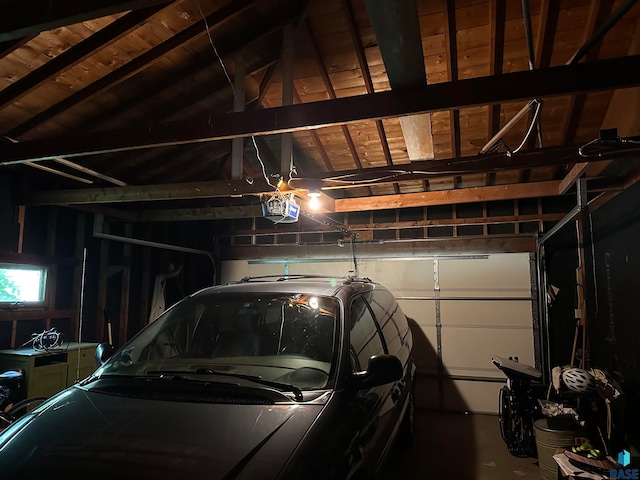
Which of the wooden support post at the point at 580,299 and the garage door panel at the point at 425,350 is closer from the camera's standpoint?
the wooden support post at the point at 580,299

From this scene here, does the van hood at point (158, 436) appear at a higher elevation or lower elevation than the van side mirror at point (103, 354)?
lower

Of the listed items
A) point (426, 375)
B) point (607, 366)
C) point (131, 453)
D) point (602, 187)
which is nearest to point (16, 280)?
point (131, 453)

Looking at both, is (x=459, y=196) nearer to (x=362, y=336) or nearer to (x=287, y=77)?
(x=287, y=77)

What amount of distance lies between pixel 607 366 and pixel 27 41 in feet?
20.9

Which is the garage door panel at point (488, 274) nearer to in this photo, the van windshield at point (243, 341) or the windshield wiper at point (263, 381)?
the van windshield at point (243, 341)

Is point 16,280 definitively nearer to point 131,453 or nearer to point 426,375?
point 131,453

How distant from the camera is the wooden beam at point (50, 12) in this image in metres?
1.64

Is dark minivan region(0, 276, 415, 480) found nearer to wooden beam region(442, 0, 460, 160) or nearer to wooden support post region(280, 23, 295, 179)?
wooden support post region(280, 23, 295, 179)

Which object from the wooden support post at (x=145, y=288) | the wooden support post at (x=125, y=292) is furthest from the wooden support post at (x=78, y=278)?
the wooden support post at (x=145, y=288)

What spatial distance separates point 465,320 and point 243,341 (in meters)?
4.68

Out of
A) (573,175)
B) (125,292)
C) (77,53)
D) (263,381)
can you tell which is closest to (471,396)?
(573,175)

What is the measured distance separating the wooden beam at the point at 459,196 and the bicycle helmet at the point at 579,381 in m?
2.22

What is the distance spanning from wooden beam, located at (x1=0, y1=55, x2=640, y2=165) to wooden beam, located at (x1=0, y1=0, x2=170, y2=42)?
1.06 metres

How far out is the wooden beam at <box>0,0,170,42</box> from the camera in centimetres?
164
